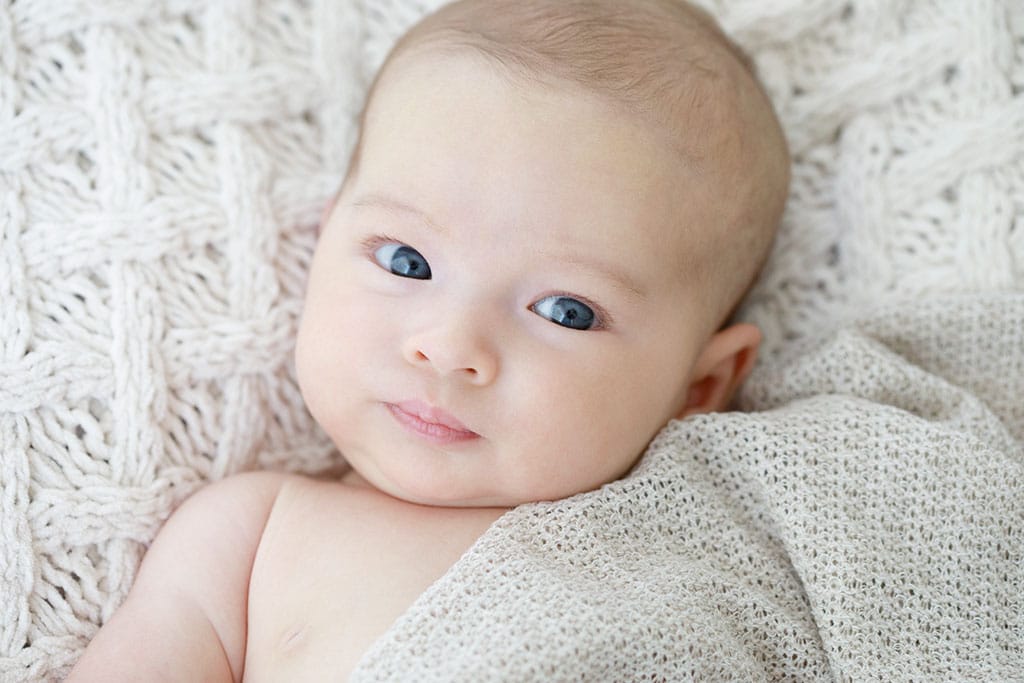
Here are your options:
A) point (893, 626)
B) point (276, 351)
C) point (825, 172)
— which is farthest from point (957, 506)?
point (276, 351)

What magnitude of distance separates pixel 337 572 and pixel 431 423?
25cm

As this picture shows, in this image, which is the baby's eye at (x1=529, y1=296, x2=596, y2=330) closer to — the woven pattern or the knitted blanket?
the knitted blanket

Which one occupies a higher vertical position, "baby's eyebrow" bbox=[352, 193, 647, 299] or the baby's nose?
"baby's eyebrow" bbox=[352, 193, 647, 299]

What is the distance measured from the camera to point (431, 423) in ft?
4.65

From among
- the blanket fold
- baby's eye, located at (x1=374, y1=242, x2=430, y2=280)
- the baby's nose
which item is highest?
baby's eye, located at (x1=374, y1=242, x2=430, y2=280)

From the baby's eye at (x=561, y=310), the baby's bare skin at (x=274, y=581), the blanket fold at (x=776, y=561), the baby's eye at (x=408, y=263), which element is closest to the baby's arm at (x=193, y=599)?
the baby's bare skin at (x=274, y=581)

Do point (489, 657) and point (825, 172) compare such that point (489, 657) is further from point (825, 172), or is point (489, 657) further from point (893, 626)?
point (825, 172)

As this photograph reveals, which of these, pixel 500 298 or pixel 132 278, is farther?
pixel 132 278

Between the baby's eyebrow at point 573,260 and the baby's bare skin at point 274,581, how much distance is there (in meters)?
0.37

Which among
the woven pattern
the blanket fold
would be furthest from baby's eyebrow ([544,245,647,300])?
the woven pattern

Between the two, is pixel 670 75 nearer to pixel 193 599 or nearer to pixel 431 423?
pixel 431 423

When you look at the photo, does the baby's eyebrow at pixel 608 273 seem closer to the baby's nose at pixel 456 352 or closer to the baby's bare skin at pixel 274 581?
the baby's nose at pixel 456 352

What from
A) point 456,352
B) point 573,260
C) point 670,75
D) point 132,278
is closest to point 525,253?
point 573,260

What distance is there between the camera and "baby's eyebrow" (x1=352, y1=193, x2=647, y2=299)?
4.66ft
